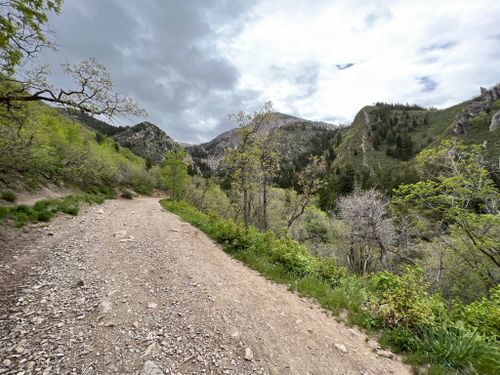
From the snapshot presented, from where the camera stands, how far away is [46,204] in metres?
11.2

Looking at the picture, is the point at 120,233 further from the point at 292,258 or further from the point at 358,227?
the point at 358,227

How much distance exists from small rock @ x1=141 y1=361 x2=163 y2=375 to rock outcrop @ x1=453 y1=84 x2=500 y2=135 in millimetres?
106966

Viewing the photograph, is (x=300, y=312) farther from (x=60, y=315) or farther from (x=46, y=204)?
(x=46, y=204)

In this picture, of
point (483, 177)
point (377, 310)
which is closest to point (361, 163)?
point (483, 177)

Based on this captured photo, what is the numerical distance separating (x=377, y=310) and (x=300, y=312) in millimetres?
1953

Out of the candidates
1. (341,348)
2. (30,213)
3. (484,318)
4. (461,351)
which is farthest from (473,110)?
(30,213)

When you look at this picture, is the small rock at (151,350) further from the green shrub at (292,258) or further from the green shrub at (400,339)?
the green shrub at (292,258)

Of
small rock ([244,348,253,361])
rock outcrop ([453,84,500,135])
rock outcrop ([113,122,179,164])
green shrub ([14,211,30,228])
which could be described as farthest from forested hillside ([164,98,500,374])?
rock outcrop ([113,122,179,164])

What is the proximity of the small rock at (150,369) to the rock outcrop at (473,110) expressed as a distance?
10697cm

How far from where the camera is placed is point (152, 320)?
4.41m

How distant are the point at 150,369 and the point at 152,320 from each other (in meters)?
1.08

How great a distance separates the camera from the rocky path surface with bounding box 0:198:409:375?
3576 millimetres

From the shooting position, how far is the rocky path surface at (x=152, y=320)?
11.7ft

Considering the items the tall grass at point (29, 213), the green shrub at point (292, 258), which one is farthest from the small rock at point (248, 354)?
the tall grass at point (29, 213)
